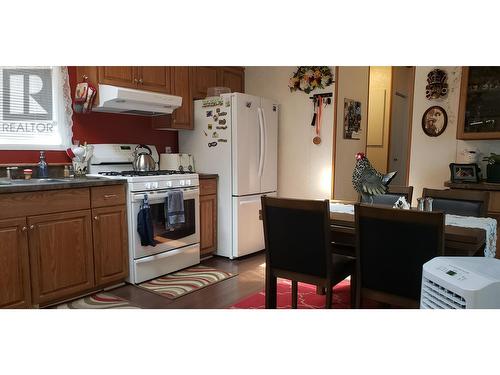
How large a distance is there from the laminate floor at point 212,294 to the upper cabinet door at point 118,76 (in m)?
1.74

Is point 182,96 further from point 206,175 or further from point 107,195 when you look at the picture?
point 107,195

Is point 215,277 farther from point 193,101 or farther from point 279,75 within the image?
point 279,75

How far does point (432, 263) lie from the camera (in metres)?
1.27

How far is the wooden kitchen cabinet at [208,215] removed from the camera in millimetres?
3600

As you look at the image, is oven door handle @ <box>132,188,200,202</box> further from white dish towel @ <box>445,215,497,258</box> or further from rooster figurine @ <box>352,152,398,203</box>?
white dish towel @ <box>445,215,497,258</box>

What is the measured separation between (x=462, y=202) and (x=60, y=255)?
279 cm

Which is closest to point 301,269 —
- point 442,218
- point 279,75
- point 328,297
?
point 328,297

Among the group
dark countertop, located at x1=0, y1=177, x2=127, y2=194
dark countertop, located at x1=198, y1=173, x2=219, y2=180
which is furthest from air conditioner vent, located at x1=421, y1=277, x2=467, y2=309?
dark countertop, located at x1=198, y1=173, x2=219, y2=180

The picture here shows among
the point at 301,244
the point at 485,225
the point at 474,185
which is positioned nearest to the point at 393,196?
the point at 485,225

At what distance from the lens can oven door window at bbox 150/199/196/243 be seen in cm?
305

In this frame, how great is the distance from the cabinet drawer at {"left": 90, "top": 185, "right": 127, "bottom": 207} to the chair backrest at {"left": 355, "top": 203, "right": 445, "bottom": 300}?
1.89 m

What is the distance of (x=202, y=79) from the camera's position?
3908 mm
